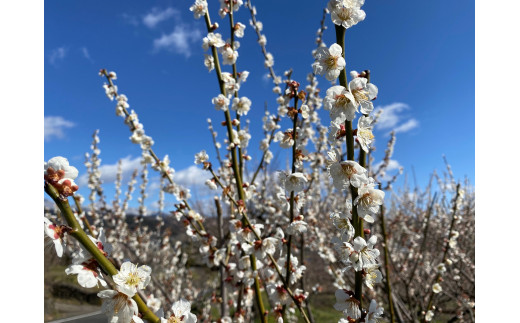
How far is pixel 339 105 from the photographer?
1.09m

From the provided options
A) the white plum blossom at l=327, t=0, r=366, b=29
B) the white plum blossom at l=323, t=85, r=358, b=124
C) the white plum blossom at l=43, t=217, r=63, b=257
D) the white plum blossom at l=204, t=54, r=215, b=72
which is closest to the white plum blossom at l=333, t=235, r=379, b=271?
the white plum blossom at l=323, t=85, r=358, b=124

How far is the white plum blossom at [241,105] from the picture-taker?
2416mm

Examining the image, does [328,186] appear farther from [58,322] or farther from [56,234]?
[58,322]

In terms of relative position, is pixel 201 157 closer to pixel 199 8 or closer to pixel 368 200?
pixel 199 8

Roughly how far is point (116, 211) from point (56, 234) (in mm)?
6060

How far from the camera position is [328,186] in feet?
28.0

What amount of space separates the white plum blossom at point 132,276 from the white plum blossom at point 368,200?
76 centimetres

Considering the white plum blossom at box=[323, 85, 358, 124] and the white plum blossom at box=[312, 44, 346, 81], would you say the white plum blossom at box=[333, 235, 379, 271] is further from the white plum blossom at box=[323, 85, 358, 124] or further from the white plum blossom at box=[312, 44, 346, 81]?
the white plum blossom at box=[312, 44, 346, 81]

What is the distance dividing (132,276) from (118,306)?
0.09 meters

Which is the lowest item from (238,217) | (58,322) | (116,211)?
(58,322)

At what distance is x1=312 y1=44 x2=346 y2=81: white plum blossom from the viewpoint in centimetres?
110

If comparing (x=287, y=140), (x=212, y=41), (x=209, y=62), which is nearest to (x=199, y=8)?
(x=212, y=41)

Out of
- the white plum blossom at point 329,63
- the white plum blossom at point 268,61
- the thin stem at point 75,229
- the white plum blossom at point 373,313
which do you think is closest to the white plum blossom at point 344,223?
the white plum blossom at point 373,313
